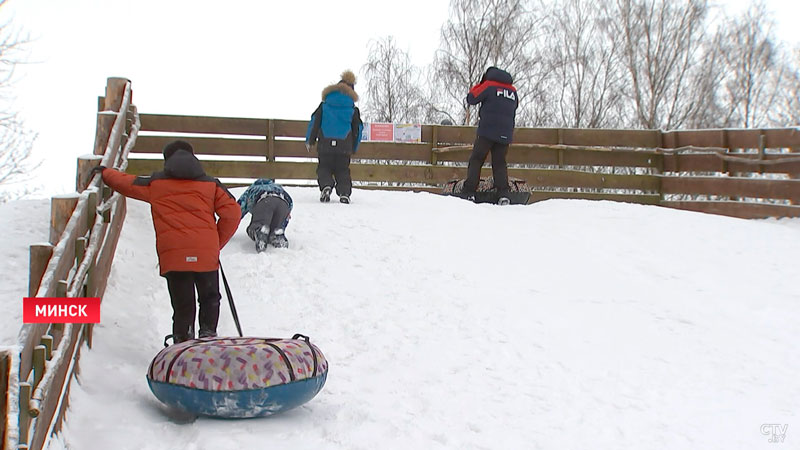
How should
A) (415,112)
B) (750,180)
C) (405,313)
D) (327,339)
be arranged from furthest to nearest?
1. (415,112)
2. (750,180)
3. (405,313)
4. (327,339)

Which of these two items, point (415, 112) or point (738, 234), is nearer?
point (738, 234)

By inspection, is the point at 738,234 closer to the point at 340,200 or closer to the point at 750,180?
the point at 750,180

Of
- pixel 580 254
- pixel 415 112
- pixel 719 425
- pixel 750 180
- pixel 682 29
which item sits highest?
pixel 682 29

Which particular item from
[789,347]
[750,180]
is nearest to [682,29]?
[750,180]

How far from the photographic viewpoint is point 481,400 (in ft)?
14.4

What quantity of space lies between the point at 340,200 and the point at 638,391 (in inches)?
220

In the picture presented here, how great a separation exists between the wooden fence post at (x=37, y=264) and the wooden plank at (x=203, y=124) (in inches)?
367

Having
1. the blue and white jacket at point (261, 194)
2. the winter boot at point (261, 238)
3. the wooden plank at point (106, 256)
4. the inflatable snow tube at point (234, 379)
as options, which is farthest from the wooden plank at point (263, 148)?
the inflatable snow tube at point (234, 379)

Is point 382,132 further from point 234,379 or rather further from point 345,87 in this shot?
point 234,379

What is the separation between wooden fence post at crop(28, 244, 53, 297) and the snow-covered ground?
676mm

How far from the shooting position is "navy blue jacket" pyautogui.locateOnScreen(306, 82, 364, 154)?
9.44 meters

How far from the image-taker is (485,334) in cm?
540

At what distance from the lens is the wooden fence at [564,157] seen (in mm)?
11547

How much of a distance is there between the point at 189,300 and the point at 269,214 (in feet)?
7.82
